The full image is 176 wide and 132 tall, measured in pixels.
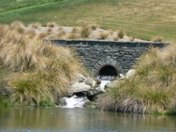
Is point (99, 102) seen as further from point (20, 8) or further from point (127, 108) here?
point (20, 8)

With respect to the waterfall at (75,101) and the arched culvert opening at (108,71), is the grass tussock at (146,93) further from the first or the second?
the arched culvert opening at (108,71)

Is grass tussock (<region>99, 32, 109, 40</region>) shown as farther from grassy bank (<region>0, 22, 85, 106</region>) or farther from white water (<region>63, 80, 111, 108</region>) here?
white water (<region>63, 80, 111, 108</region>)

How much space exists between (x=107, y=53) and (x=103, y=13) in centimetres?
2695

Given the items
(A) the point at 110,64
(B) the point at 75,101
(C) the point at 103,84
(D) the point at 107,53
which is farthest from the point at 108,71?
(B) the point at 75,101

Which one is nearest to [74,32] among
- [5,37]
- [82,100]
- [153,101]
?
[5,37]

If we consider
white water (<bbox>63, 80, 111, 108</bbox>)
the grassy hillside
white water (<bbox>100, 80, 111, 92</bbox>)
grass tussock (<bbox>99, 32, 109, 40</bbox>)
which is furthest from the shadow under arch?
the grassy hillside

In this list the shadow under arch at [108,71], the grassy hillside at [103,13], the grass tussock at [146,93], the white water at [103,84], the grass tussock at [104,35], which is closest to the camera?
the grass tussock at [146,93]

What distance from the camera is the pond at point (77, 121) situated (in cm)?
3203

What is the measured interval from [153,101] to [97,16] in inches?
1462

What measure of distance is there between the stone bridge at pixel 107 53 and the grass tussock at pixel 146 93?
21.9 ft

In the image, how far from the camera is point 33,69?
43062 millimetres

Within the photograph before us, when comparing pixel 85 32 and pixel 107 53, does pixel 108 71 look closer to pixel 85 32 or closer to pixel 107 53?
pixel 107 53

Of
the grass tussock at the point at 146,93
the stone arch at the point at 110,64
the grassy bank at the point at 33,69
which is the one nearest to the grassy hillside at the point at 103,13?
the stone arch at the point at 110,64

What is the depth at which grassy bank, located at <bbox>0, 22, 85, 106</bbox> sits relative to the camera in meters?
40.0
